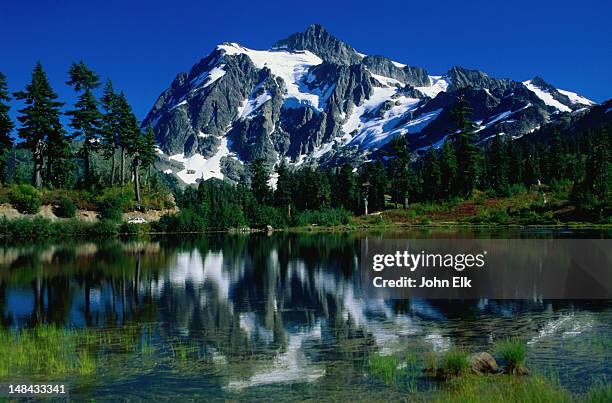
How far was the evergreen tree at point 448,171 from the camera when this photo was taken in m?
125

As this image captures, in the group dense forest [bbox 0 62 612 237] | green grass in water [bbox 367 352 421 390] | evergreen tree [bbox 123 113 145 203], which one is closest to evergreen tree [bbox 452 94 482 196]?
dense forest [bbox 0 62 612 237]

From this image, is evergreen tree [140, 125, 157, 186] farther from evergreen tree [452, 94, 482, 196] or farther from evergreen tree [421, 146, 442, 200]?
evergreen tree [452, 94, 482, 196]

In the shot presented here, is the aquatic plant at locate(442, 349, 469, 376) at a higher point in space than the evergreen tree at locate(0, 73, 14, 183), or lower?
lower

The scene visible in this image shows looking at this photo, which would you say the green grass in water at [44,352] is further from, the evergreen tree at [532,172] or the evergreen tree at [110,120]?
the evergreen tree at [532,172]

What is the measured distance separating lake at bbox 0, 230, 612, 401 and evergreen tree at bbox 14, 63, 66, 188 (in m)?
53.0

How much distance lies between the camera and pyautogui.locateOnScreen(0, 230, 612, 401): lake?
15.6m

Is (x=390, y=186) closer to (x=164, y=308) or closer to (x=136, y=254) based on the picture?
(x=136, y=254)

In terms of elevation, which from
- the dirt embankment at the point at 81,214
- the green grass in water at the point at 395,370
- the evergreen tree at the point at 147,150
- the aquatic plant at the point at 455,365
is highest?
the evergreen tree at the point at 147,150

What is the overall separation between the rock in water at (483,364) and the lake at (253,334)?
1430 millimetres

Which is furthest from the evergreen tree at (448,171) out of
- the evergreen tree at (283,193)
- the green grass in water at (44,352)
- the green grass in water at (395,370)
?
the green grass in water at (44,352)

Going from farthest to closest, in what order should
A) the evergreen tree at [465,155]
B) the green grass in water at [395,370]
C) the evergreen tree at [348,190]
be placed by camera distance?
the evergreen tree at [348,190] → the evergreen tree at [465,155] → the green grass in water at [395,370]

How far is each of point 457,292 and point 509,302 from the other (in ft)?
12.8

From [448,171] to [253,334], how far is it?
110084 mm

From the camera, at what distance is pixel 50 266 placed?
45625mm
